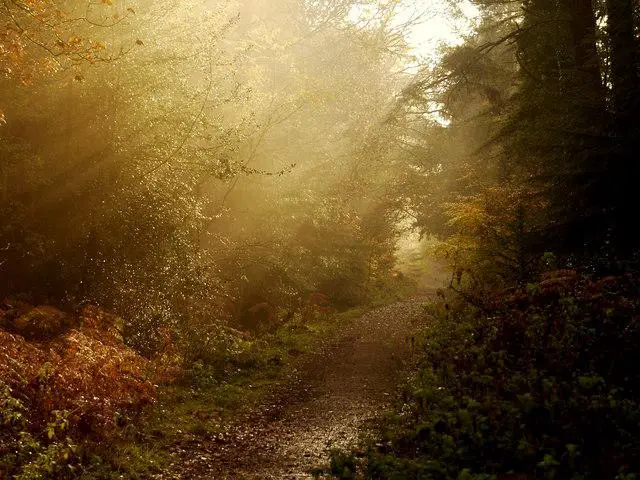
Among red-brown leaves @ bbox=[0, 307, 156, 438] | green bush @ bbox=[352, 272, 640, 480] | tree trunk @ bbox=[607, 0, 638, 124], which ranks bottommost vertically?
green bush @ bbox=[352, 272, 640, 480]

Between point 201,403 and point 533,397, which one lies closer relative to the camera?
point 533,397

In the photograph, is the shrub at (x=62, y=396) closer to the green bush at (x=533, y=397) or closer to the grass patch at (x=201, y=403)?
the grass patch at (x=201, y=403)

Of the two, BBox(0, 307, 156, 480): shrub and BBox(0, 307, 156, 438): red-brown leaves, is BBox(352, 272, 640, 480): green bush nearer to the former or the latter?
BBox(0, 307, 156, 480): shrub

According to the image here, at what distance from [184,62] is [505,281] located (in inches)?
398

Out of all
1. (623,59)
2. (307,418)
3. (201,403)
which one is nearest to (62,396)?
(201,403)

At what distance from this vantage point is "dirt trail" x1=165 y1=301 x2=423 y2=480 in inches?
280

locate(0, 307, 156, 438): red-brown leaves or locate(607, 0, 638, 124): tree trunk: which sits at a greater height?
locate(607, 0, 638, 124): tree trunk

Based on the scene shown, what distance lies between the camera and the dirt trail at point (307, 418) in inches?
280

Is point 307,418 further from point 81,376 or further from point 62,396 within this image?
point 62,396

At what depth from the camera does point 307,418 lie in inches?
358

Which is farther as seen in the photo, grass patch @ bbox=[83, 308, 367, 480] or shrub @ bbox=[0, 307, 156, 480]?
grass patch @ bbox=[83, 308, 367, 480]

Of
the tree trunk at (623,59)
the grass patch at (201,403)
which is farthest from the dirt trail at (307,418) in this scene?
the tree trunk at (623,59)

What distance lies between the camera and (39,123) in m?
11.5

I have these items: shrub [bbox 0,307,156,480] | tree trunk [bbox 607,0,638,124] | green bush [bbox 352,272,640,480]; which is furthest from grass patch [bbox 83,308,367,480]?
tree trunk [bbox 607,0,638,124]
